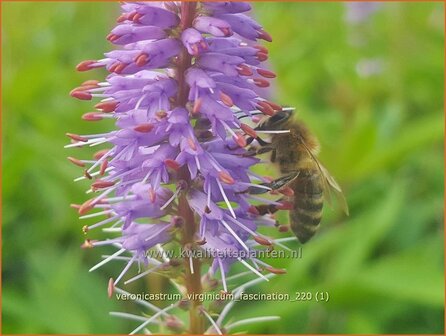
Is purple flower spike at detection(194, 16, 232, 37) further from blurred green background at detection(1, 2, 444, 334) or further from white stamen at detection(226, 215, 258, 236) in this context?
blurred green background at detection(1, 2, 444, 334)

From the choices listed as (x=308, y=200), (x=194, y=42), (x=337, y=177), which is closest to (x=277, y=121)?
(x=308, y=200)

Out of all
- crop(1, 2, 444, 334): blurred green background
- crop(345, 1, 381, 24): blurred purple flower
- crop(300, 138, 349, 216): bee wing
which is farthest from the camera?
crop(345, 1, 381, 24): blurred purple flower

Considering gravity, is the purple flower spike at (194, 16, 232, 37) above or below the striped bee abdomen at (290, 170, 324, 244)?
above

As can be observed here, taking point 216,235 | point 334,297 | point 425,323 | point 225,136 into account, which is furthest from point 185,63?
point 425,323

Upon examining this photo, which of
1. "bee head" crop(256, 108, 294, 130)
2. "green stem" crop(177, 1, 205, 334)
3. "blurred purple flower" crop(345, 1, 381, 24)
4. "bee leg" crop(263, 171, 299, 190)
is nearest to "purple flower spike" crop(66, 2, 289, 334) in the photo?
"green stem" crop(177, 1, 205, 334)

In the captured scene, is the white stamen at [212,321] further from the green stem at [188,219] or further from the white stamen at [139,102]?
the white stamen at [139,102]

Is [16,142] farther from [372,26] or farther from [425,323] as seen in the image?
[372,26]

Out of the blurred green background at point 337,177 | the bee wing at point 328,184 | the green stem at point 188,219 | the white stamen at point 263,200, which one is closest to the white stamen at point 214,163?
the green stem at point 188,219
